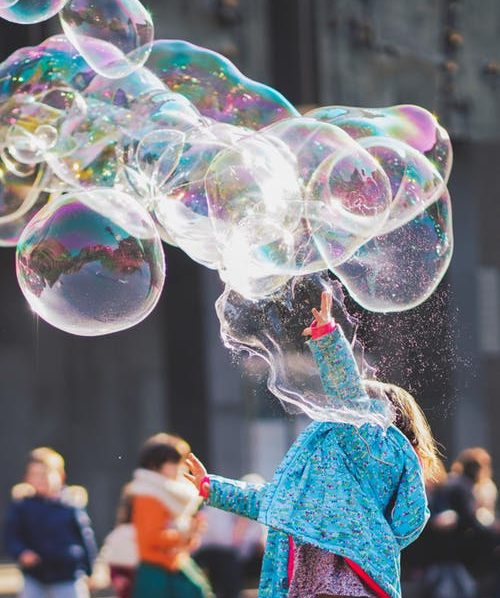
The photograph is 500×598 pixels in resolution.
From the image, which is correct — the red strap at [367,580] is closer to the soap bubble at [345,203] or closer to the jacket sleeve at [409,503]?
the jacket sleeve at [409,503]

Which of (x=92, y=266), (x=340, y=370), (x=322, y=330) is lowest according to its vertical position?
(x=340, y=370)

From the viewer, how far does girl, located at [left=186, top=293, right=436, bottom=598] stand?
15.6 ft

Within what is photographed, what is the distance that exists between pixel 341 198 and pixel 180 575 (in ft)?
9.60

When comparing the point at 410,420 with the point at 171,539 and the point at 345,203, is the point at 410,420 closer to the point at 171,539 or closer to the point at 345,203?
the point at 345,203

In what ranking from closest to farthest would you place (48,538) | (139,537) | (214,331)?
(139,537)
(48,538)
(214,331)

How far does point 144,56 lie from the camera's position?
644 centimetres

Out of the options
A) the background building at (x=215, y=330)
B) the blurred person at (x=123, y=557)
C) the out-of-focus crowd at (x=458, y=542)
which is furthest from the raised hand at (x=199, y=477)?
the background building at (x=215, y=330)

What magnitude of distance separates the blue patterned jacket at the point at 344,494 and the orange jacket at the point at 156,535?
2919 mm

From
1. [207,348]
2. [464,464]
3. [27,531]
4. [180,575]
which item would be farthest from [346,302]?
[207,348]

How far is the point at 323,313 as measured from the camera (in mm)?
4840

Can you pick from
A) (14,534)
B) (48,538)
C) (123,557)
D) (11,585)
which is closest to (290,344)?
(123,557)

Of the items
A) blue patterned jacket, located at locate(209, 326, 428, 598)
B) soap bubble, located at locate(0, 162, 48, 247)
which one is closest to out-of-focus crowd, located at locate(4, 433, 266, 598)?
soap bubble, located at locate(0, 162, 48, 247)

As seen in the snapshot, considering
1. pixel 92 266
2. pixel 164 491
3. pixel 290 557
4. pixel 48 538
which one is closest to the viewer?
pixel 290 557

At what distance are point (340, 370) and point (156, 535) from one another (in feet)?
10.8
